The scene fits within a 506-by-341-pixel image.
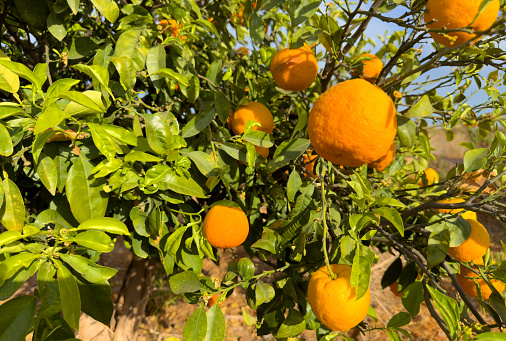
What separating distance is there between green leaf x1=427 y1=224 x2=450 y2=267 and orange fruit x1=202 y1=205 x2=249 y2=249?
1.30 feet

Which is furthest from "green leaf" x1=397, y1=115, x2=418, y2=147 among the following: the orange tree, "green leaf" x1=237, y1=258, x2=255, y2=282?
"green leaf" x1=237, y1=258, x2=255, y2=282

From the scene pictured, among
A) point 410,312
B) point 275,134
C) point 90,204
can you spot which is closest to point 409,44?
point 275,134

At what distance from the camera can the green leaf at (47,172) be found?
614 millimetres

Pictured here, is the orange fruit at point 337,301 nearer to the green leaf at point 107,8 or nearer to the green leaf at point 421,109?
the green leaf at point 421,109

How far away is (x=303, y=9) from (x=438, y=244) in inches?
21.7

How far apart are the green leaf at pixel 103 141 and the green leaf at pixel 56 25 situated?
14.6 inches

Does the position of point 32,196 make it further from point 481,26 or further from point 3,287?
point 481,26

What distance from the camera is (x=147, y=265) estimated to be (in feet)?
5.49

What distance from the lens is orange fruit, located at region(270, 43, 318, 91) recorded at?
698 millimetres

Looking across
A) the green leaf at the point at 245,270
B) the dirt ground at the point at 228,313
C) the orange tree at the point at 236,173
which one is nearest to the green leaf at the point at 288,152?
the orange tree at the point at 236,173

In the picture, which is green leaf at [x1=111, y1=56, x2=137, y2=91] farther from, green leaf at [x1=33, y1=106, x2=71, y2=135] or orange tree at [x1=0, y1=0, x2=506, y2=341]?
green leaf at [x1=33, y1=106, x2=71, y2=135]

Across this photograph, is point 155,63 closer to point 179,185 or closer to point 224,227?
point 179,185

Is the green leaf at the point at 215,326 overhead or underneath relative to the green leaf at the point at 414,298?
underneath

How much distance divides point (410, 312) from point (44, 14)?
119 cm
